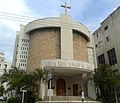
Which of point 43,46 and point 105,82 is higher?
point 43,46

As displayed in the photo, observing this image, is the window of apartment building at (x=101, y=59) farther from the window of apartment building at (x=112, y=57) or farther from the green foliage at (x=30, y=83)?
the green foliage at (x=30, y=83)

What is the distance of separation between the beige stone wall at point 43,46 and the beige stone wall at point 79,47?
279cm

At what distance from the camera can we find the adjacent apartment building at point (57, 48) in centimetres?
2678

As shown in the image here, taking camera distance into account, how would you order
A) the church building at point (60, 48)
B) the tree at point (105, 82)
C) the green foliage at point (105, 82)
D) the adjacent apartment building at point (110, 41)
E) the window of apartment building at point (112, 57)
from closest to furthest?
the green foliage at point (105, 82)
the tree at point (105, 82)
the church building at point (60, 48)
the adjacent apartment building at point (110, 41)
the window of apartment building at point (112, 57)

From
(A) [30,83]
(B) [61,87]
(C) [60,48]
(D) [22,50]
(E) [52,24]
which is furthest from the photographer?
(D) [22,50]

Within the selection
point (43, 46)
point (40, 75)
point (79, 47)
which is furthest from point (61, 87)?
point (40, 75)

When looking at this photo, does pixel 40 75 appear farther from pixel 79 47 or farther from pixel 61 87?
pixel 79 47

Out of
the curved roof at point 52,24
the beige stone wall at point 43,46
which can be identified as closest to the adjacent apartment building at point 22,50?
the beige stone wall at point 43,46

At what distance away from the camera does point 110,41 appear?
3306cm

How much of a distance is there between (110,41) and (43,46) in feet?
42.1

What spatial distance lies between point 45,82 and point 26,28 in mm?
11750

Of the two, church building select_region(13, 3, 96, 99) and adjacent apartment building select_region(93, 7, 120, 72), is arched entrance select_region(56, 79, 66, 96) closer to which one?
church building select_region(13, 3, 96, 99)

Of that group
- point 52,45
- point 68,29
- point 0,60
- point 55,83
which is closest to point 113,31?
point 68,29

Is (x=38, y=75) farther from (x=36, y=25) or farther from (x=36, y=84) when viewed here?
(x=36, y=25)
